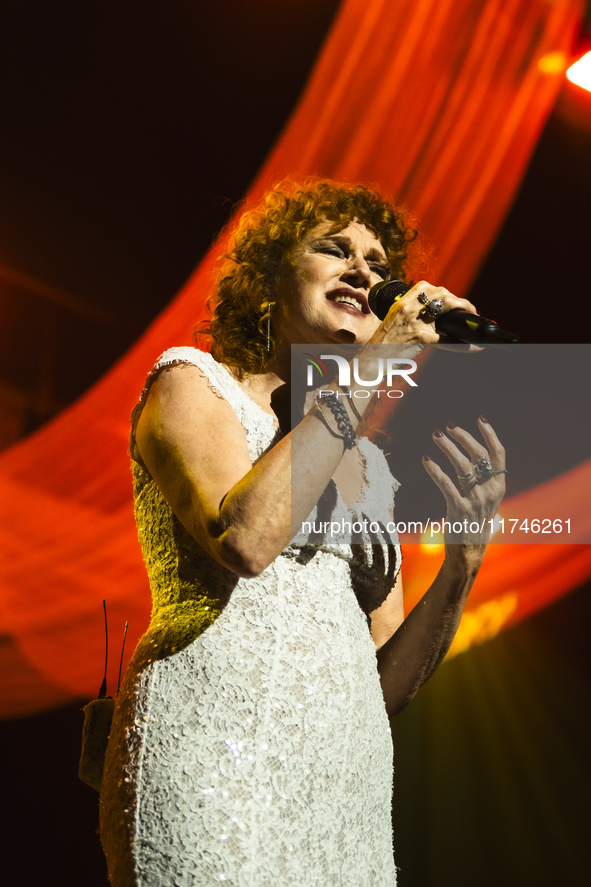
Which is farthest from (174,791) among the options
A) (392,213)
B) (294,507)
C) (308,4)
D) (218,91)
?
(308,4)

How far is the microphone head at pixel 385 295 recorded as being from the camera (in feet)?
3.83

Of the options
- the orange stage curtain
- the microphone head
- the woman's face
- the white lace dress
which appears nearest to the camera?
the white lace dress

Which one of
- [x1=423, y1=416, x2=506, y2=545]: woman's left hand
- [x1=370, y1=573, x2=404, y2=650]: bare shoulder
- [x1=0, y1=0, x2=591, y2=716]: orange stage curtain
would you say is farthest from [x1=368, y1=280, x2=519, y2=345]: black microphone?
[x1=0, y1=0, x2=591, y2=716]: orange stage curtain

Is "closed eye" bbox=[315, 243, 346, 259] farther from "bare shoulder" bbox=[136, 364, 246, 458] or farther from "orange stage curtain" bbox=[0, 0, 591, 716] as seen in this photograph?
"orange stage curtain" bbox=[0, 0, 591, 716]

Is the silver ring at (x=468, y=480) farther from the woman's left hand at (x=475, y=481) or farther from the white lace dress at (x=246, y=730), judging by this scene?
the white lace dress at (x=246, y=730)

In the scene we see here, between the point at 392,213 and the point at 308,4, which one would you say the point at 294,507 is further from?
the point at 308,4

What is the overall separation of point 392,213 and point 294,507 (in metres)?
1.05

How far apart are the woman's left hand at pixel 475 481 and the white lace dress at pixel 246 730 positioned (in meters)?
0.28

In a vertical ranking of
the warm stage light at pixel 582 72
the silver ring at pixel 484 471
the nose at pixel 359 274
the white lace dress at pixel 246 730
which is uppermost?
the warm stage light at pixel 582 72

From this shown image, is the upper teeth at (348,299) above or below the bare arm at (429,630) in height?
above

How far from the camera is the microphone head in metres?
1.17

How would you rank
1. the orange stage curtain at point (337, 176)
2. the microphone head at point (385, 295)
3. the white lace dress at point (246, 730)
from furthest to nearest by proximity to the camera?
the orange stage curtain at point (337, 176) → the microphone head at point (385, 295) → the white lace dress at point (246, 730)

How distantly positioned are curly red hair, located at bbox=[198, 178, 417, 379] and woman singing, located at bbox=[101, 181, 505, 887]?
24cm

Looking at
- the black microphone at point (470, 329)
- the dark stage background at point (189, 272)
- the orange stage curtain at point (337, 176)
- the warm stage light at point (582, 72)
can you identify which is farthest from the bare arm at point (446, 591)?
the warm stage light at point (582, 72)
